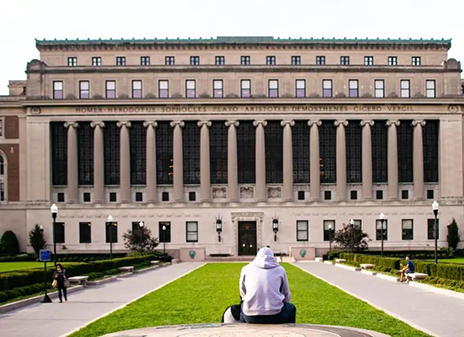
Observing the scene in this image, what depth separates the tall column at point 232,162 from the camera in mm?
83250

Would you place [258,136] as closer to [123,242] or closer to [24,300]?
[123,242]

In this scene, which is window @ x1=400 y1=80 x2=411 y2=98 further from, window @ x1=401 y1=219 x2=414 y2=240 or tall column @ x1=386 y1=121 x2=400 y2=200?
window @ x1=401 y1=219 x2=414 y2=240

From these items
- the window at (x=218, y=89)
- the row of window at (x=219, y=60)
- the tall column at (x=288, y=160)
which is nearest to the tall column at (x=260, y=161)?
the tall column at (x=288, y=160)

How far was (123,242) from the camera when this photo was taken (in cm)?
8219

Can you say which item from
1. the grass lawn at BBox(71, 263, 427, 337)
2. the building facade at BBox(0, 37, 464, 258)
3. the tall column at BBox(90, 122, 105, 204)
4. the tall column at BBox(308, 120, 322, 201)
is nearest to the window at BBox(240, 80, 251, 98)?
the building facade at BBox(0, 37, 464, 258)

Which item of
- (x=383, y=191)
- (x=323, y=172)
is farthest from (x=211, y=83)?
(x=383, y=191)

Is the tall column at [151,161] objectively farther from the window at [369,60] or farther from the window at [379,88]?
the window at [369,60]

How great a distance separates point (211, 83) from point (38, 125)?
20.0 metres

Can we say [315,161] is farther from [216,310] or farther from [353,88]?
[216,310]

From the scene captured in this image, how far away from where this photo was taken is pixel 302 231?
83.2 metres

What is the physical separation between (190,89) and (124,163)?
11.3 metres

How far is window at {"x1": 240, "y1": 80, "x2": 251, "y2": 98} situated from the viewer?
3314 inches

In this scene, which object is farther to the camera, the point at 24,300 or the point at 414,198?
the point at 414,198

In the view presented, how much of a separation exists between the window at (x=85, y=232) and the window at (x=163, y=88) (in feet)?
55.0
